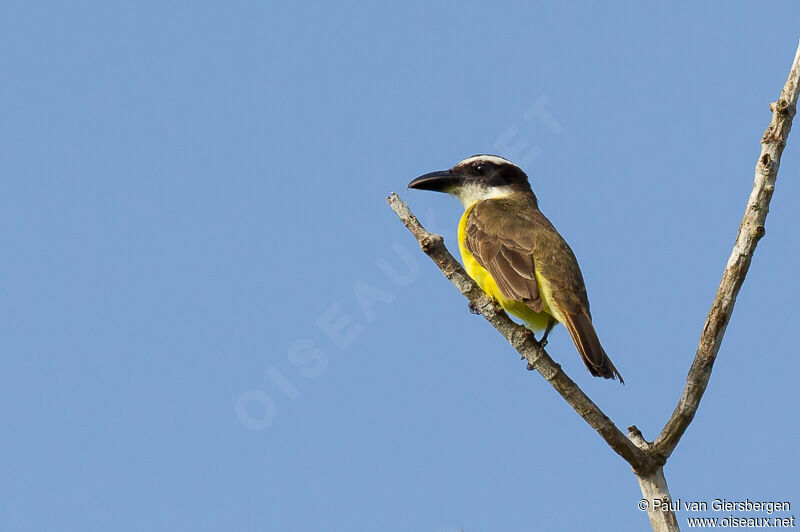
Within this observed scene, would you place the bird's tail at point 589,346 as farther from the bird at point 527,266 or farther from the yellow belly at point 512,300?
the yellow belly at point 512,300

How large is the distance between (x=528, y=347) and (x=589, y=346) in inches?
33.3

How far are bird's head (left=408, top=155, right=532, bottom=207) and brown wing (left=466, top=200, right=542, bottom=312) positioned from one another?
626mm

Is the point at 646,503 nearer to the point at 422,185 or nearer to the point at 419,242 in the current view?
the point at 419,242

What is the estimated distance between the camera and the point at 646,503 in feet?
19.9

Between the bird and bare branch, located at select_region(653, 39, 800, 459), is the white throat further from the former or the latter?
bare branch, located at select_region(653, 39, 800, 459)

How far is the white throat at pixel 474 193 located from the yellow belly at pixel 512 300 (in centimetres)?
113

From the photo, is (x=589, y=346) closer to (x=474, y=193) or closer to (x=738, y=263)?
(x=738, y=263)

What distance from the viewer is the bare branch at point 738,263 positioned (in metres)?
5.99

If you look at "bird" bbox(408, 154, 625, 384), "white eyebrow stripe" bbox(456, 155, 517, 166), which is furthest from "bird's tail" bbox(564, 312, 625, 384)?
Result: "white eyebrow stripe" bbox(456, 155, 517, 166)

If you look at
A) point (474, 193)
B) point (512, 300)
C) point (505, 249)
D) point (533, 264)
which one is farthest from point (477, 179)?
point (512, 300)

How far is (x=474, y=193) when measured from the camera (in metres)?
9.51

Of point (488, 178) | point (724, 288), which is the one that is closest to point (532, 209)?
point (488, 178)

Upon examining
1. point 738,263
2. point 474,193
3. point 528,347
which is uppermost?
point 474,193

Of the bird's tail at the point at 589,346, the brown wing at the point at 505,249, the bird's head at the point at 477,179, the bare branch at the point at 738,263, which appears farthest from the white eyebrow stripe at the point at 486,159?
the bare branch at the point at 738,263
